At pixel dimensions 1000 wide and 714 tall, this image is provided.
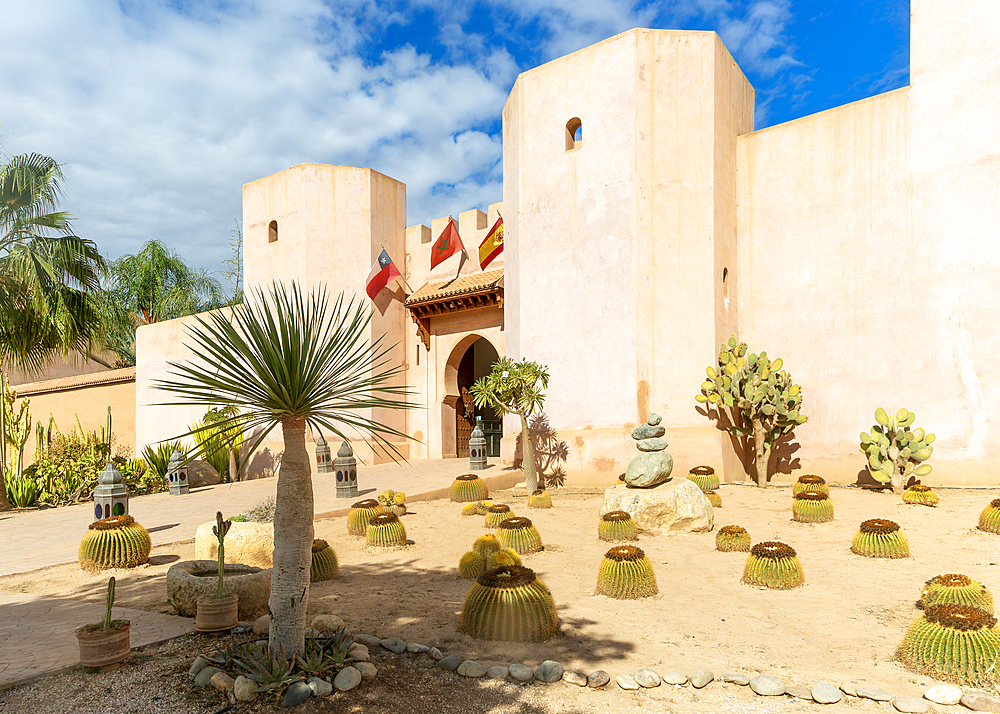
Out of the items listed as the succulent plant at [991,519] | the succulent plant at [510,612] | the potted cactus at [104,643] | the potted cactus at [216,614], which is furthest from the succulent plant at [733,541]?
the potted cactus at [104,643]

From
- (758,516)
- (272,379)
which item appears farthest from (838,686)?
(758,516)

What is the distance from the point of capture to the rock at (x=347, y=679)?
3.79 m

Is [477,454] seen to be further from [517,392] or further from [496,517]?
[496,517]

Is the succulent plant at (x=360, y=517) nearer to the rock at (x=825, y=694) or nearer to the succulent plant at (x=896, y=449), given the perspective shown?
the rock at (x=825, y=694)

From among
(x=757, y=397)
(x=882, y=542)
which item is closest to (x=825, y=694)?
(x=882, y=542)

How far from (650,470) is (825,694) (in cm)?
517

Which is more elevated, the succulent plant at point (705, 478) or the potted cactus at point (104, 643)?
the potted cactus at point (104, 643)

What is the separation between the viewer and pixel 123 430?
69.6 ft

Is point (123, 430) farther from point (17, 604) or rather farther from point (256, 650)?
point (256, 650)

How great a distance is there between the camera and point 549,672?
4.16 meters

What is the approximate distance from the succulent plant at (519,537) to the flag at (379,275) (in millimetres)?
11571

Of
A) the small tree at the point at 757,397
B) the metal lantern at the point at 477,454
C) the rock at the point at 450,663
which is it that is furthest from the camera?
the metal lantern at the point at 477,454

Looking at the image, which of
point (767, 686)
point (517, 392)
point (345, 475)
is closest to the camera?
point (767, 686)

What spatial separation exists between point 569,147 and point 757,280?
5376 mm
